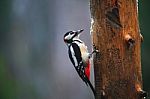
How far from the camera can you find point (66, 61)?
25.1ft

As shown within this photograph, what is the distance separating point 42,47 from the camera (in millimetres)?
8453

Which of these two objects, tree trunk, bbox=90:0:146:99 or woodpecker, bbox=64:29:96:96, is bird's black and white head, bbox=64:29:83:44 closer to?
woodpecker, bbox=64:29:96:96

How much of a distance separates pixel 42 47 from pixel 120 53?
4.87 meters

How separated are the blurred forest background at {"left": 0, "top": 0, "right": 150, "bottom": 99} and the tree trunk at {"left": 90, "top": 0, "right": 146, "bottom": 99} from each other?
340 centimetres

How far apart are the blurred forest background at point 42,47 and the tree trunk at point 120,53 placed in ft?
11.1

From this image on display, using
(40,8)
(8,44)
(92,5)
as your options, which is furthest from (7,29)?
(92,5)

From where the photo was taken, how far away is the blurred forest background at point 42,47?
7617 mm

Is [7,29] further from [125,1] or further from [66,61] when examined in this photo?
[125,1]

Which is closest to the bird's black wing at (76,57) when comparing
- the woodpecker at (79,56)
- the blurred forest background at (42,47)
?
the woodpecker at (79,56)

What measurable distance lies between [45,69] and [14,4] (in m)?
1.36

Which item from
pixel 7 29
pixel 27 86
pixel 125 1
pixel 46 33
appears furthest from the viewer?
pixel 7 29

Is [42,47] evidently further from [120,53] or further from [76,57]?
[120,53]

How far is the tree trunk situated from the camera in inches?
143

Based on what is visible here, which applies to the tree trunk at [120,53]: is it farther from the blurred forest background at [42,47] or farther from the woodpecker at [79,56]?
the blurred forest background at [42,47]
